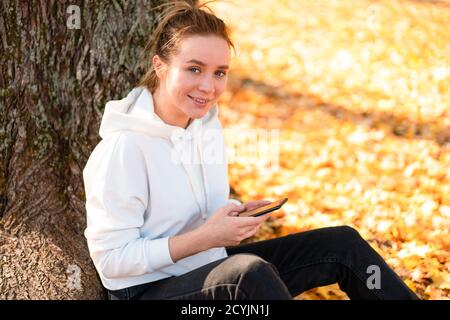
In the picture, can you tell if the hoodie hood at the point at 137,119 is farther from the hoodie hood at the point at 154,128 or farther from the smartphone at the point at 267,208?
the smartphone at the point at 267,208

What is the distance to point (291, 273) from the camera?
8.15 feet

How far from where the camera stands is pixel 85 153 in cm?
279

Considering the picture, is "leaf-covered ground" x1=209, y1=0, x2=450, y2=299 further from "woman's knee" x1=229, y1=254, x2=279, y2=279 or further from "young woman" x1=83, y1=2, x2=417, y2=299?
"woman's knee" x1=229, y1=254, x2=279, y2=279

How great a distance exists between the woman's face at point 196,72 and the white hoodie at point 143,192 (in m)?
0.10

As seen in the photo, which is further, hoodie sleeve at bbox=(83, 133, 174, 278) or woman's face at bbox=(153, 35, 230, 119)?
woman's face at bbox=(153, 35, 230, 119)

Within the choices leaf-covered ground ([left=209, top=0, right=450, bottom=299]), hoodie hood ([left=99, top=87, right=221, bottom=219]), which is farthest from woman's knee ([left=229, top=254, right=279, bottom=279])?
leaf-covered ground ([left=209, top=0, right=450, bottom=299])

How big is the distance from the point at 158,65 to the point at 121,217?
58cm

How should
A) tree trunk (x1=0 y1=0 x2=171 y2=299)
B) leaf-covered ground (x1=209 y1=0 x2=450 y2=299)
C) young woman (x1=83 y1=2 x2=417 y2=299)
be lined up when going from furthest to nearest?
leaf-covered ground (x1=209 y1=0 x2=450 y2=299), tree trunk (x1=0 y1=0 x2=171 y2=299), young woman (x1=83 y1=2 x2=417 y2=299)

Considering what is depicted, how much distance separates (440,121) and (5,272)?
140 inches

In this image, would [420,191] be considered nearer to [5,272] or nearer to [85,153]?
[85,153]

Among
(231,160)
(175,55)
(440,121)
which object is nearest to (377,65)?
(440,121)

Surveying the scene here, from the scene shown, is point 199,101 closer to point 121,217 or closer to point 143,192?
point 143,192

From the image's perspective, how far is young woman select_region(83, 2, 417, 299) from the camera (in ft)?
6.97

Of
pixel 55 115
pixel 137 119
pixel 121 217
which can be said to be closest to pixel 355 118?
pixel 55 115
